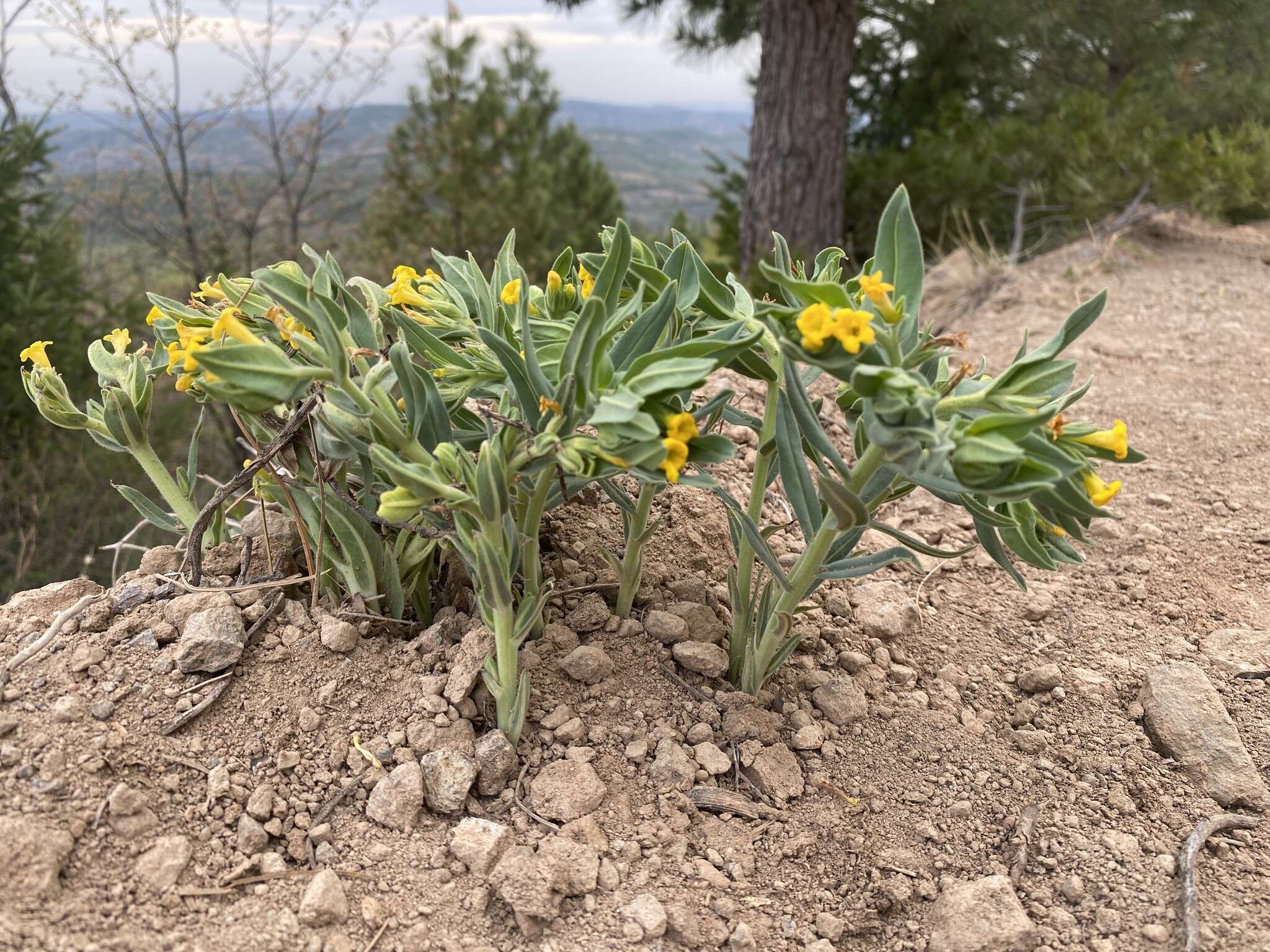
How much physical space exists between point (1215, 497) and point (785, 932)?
6.66 feet

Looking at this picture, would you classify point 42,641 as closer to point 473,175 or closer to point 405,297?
point 405,297

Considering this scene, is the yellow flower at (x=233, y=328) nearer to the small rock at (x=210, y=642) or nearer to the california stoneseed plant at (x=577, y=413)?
the california stoneseed plant at (x=577, y=413)

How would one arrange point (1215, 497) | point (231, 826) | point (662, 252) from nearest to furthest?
point (231, 826)
point (662, 252)
point (1215, 497)

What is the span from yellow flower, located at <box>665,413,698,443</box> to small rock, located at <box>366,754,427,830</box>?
67 centimetres

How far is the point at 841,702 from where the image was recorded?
1.73m

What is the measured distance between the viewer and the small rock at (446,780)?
142 centimetres

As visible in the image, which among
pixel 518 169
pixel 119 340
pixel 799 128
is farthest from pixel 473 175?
pixel 119 340

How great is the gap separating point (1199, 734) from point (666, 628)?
995 millimetres

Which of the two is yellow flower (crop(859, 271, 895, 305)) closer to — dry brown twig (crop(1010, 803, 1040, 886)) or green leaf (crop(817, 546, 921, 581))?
green leaf (crop(817, 546, 921, 581))

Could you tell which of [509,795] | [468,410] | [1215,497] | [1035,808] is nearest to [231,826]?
[509,795]

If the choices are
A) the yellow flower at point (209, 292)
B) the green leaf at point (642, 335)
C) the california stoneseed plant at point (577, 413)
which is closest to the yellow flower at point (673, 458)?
the california stoneseed plant at point (577, 413)

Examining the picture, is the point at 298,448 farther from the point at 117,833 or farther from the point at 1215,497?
the point at 1215,497

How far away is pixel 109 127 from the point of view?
36.3ft

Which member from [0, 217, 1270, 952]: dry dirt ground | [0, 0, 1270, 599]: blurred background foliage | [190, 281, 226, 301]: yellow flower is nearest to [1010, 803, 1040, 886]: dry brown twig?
[0, 217, 1270, 952]: dry dirt ground
